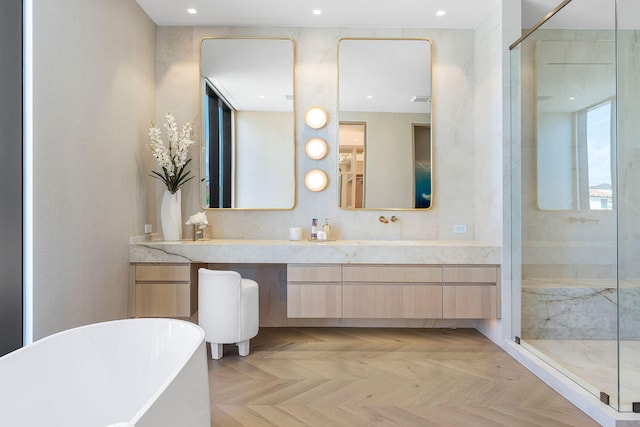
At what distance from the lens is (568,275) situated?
2873 millimetres

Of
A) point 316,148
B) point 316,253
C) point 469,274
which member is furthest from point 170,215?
point 469,274

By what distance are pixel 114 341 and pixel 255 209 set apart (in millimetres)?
2196

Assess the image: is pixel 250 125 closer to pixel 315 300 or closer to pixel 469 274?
pixel 315 300

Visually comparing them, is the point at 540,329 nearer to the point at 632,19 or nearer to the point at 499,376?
the point at 499,376

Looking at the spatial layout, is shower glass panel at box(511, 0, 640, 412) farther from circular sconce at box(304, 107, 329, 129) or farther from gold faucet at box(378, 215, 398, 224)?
circular sconce at box(304, 107, 329, 129)

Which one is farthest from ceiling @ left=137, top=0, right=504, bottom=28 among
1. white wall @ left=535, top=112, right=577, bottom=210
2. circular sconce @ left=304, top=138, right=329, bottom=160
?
white wall @ left=535, top=112, right=577, bottom=210

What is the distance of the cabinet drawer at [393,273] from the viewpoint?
3369 mm

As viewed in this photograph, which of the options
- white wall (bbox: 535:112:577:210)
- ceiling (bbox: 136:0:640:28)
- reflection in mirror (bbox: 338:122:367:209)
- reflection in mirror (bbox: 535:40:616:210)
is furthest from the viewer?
reflection in mirror (bbox: 338:122:367:209)

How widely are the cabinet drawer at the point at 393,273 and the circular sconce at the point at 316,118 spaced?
1.43 m

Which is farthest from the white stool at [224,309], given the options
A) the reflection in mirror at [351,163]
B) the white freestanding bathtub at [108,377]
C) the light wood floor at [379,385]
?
the reflection in mirror at [351,163]

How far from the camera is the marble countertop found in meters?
3.36

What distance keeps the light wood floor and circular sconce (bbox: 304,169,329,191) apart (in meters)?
1.38

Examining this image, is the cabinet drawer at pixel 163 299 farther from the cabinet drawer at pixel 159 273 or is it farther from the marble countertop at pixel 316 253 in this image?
the marble countertop at pixel 316 253

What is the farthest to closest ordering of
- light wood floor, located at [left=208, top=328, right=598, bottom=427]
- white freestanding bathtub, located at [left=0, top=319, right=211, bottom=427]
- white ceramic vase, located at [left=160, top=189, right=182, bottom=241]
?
1. white ceramic vase, located at [left=160, top=189, right=182, bottom=241]
2. light wood floor, located at [left=208, top=328, right=598, bottom=427]
3. white freestanding bathtub, located at [left=0, top=319, right=211, bottom=427]
